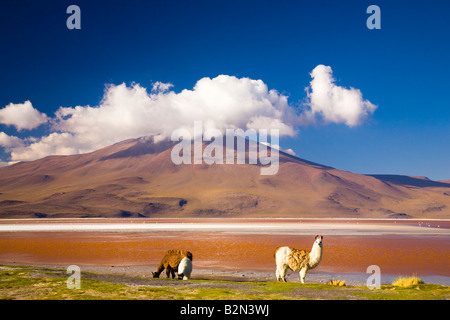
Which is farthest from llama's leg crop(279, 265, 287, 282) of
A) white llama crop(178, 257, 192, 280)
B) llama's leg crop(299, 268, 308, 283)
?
white llama crop(178, 257, 192, 280)

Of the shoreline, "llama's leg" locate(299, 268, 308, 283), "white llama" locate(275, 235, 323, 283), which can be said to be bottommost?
the shoreline

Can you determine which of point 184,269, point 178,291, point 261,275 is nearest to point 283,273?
point 184,269

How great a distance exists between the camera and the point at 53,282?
13.3 m

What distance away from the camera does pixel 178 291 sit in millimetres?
12188

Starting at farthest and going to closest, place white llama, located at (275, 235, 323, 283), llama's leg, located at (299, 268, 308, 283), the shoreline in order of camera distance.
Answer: the shoreline
white llama, located at (275, 235, 323, 283)
llama's leg, located at (299, 268, 308, 283)

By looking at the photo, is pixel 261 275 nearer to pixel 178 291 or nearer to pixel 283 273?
pixel 283 273

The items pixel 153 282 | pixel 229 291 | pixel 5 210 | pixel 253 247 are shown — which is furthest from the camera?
pixel 5 210

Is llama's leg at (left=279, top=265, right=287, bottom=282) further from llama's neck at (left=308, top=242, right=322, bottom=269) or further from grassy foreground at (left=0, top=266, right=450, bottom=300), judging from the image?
grassy foreground at (left=0, top=266, right=450, bottom=300)

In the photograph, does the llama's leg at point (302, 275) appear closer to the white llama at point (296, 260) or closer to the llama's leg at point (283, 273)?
the white llama at point (296, 260)

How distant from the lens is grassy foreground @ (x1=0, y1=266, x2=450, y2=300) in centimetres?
1110

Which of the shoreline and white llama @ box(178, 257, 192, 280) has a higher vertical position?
white llama @ box(178, 257, 192, 280)
